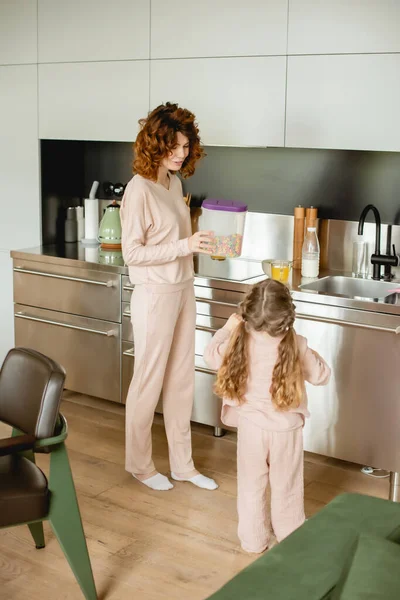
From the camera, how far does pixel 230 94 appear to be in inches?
146

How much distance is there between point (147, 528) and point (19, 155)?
94.2 inches

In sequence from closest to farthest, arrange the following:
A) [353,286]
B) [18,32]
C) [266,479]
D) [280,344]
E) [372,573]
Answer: [372,573], [280,344], [266,479], [353,286], [18,32]

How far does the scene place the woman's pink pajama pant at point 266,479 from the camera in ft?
8.84

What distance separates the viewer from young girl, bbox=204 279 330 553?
2607 mm

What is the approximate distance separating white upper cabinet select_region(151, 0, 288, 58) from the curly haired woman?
0.71 meters

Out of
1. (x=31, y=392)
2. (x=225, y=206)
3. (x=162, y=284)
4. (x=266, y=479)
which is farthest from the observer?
(x=225, y=206)

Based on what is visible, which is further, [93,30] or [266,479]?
[93,30]

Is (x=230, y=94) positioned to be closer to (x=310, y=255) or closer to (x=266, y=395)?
(x=310, y=255)

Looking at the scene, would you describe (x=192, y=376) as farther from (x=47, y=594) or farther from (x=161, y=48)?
(x=161, y=48)

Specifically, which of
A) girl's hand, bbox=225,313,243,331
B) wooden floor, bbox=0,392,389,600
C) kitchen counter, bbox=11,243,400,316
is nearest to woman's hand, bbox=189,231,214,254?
girl's hand, bbox=225,313,243,331

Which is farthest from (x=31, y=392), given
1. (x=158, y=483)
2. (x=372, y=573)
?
(x=372, y=573)

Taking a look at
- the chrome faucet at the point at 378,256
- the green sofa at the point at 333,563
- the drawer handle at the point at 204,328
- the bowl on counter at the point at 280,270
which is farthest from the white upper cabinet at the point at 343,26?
the green sofa at the point at 333,563

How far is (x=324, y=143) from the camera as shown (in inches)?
138

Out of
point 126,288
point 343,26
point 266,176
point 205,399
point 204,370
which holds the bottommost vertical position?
point 205,399
